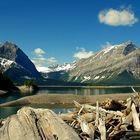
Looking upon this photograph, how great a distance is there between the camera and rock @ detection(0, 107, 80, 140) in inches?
573

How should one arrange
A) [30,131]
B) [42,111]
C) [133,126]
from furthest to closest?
[133,126] → [42,111] → [30,131]

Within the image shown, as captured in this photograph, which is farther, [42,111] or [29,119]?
[42,111]

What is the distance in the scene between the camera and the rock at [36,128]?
14547mm

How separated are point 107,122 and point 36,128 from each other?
637cm

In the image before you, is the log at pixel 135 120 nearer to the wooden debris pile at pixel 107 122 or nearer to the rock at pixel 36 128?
the wooden debris pile at pixel 107 122

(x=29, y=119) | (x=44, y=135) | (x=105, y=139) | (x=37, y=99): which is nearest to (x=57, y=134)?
(x=44, y=135)

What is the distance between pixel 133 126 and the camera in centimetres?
2084

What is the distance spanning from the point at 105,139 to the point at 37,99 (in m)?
86.4

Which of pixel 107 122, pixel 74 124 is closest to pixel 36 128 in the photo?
pixel 74 124

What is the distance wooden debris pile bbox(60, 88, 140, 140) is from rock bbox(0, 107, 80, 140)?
1790mm

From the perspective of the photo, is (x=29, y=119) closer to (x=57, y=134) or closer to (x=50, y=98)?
(x=57, y=134)

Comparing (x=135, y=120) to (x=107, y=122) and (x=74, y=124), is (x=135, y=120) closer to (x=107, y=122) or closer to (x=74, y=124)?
(x=107, y=122)

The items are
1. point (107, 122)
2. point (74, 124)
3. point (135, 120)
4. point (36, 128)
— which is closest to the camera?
point (36, 128)

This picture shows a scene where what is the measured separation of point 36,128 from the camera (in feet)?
49.7
